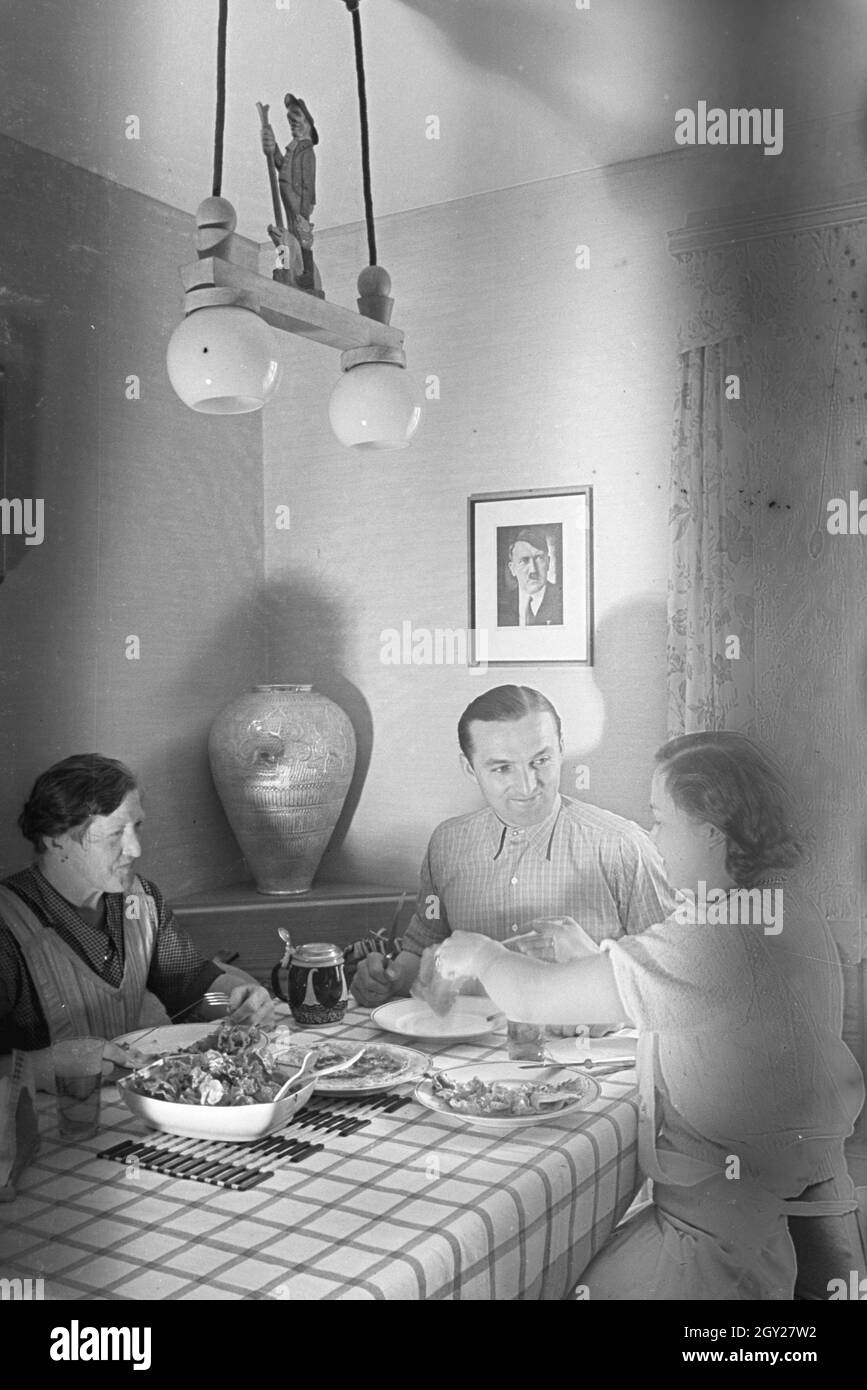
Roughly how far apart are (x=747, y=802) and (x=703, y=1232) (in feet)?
1.37

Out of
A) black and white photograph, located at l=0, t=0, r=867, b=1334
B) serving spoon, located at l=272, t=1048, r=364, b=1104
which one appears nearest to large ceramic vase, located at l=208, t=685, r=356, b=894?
black and white photograph, located at l=0, t=0, r=867, b=1334

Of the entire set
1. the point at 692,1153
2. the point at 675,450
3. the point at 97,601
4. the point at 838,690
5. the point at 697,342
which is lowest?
the point at 692,1153

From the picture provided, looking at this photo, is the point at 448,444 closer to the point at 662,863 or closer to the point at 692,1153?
the point at 662,863

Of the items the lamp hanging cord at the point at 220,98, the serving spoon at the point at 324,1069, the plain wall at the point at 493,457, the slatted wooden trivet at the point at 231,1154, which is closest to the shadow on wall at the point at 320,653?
the plain wall at the point at 493,457

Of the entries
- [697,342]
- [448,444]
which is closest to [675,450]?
[697,342]

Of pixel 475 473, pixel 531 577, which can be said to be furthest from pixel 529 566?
pixel 475 473

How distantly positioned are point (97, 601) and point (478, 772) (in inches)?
18.0

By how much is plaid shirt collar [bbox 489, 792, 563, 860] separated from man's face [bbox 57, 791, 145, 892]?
403 mm

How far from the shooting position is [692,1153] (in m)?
1.00

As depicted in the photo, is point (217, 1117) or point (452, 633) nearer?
point (217, 1117)

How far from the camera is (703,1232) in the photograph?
1000mm

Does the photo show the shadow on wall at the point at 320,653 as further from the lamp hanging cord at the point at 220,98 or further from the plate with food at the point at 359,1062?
the lamp hanging cord at the point at 220,98

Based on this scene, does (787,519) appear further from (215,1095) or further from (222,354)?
(215,1095)

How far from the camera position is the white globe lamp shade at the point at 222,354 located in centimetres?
99
